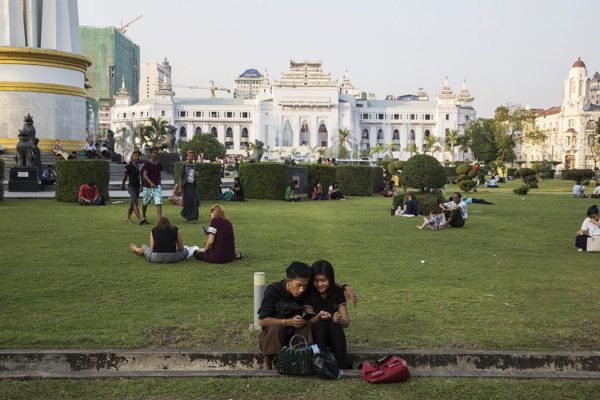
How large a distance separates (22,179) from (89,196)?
4091mm

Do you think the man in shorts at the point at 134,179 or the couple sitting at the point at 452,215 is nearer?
the man in shorts at the point at 134,179

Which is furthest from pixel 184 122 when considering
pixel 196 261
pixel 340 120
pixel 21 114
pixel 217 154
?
pixel 196 261

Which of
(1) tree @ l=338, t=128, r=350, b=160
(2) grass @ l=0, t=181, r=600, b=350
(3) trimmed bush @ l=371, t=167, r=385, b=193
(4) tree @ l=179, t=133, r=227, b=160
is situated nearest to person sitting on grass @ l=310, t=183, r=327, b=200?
(3) trimmed bush @ l=371, t=167, r=385, b=193

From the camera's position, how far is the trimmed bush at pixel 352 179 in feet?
93.5

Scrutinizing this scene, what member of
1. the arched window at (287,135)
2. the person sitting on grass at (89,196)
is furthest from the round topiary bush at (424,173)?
the arched window at (287,135)

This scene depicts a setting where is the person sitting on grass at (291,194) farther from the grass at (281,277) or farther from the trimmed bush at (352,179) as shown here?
the grass at (281,277)

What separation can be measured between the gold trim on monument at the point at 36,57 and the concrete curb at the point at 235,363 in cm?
2121

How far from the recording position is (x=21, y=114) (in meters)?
24.5

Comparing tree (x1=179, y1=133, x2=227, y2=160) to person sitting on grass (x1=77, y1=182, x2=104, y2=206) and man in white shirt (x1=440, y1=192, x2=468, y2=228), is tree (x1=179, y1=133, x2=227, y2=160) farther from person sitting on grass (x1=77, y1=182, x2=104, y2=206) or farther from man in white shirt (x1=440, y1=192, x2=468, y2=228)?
man in white shirt (x1=440, y1=192, x2=468, y2=228)

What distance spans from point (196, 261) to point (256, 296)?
12.9ft

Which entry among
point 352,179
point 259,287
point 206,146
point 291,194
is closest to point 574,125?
point 206,146

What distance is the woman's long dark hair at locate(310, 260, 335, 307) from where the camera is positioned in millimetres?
5484

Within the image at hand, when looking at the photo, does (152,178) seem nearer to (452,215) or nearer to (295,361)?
(452,215)

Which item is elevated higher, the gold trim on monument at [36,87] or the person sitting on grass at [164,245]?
the gold trim on monument at [36,87]
